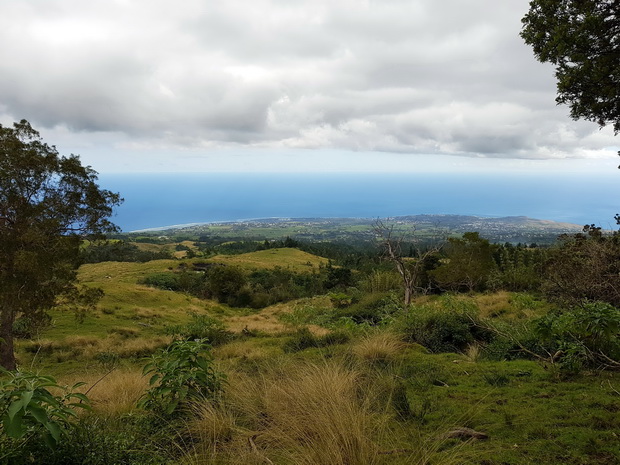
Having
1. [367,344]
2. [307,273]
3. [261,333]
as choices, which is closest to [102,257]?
[307,273]

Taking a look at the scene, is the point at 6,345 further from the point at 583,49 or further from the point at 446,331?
the point at 583,49

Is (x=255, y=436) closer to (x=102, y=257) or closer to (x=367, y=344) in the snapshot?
(x=367, y=344)

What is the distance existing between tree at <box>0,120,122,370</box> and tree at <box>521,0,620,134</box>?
33.7 ft

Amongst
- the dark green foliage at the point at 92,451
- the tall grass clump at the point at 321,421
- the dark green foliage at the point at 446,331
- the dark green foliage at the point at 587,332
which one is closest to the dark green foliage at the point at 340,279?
the dark green foliage at the point at 446,331

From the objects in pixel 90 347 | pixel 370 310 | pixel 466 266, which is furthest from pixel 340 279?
pixel 90 347

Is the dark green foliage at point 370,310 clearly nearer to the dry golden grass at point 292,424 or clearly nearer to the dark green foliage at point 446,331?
the dark green foliage at point 446,331

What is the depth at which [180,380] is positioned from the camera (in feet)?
11.9

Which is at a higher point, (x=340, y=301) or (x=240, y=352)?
(x=240, y=352)

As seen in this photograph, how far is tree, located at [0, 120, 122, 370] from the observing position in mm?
8359

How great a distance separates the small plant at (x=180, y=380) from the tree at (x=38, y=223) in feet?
20.7

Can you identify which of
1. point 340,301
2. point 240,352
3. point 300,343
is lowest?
point 340,301

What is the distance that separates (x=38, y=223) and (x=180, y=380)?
774 centimetres

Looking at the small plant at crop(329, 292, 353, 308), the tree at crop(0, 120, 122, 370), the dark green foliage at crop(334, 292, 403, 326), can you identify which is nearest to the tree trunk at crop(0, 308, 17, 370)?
the tree at crop(0, 120, 122, 370)

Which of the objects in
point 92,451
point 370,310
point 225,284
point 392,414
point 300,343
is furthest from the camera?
point 225,284
